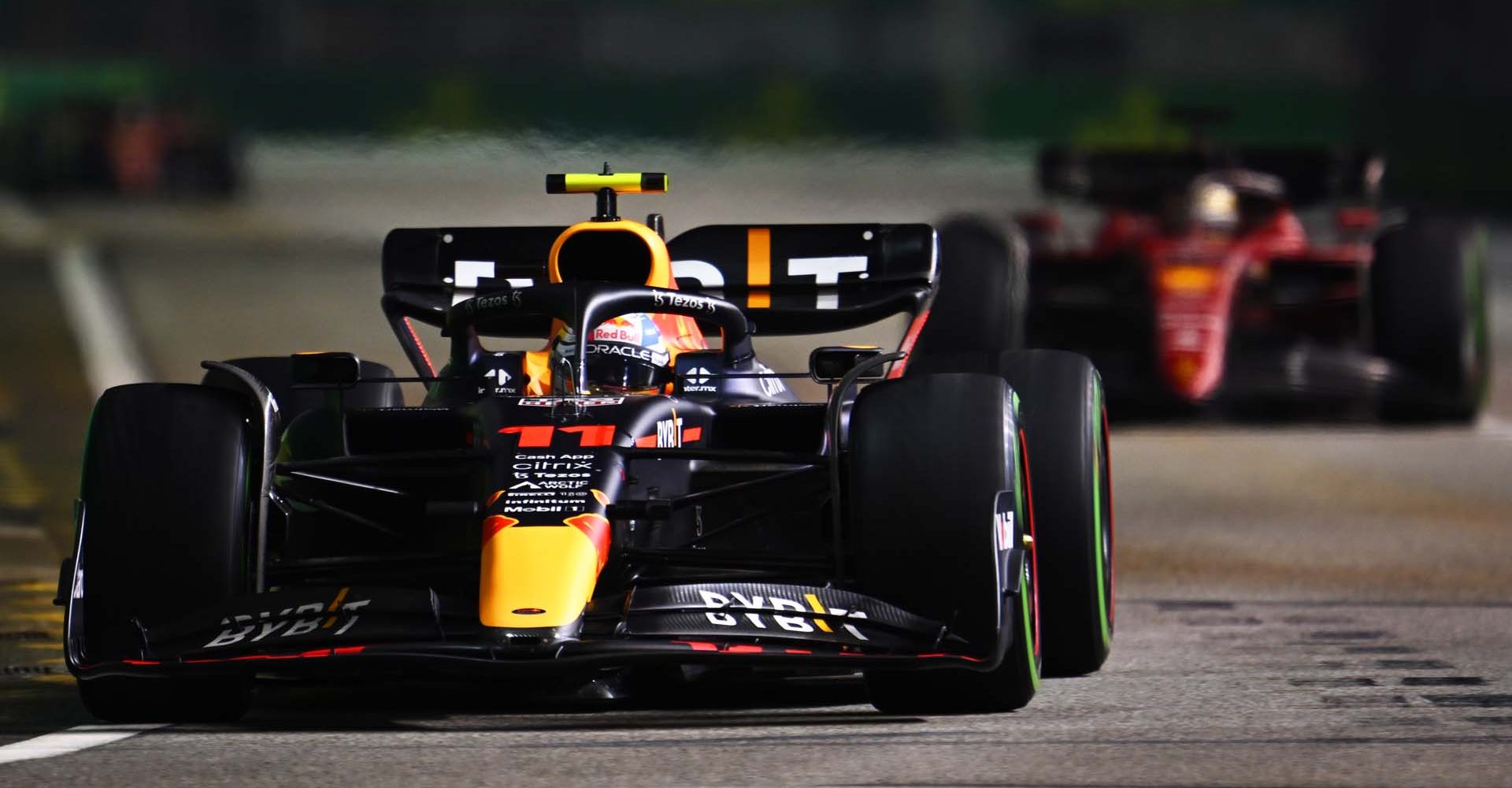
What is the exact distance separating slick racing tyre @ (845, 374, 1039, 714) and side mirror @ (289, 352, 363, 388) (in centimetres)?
154

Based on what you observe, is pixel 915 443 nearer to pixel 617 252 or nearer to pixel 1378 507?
pixel 617 252

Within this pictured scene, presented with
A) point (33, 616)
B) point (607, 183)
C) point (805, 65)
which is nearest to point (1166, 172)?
point (607, 183)

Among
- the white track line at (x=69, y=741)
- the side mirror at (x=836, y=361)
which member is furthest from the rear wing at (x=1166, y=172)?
the white track line at (x=69, y=741)

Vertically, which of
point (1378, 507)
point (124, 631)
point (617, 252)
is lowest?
point (1378, 507)

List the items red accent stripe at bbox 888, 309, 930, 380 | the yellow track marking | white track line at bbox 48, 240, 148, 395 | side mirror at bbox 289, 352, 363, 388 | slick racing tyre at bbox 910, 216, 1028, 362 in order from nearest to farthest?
side mirror at bbox 289, 352, 363, 388 → red accent stripe at bbox 888, 309, 930, 380 → the yellow track marking → slick racing tyre at bbox 910, 216, 1028, 362 → white track line at bbox 48, 240, 148, 395

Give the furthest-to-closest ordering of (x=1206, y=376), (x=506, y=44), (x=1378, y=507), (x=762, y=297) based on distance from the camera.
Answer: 1. (x=506, y=44)
2. (x=1206, y=376)
3. (x=1378, y=507)
4. (x=762, y=297)

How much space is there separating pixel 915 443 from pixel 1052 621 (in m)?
1.13

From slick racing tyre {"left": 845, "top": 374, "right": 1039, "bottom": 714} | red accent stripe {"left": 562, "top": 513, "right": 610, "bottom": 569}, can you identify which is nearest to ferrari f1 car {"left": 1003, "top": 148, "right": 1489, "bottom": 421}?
slick racing tyre {"left": 845, "top": 374, "right": 1039, "bottom": 714}

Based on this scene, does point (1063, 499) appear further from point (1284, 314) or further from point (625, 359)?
point (1284, 314)

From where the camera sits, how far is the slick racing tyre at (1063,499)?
7.95 m

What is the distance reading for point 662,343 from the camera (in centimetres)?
864

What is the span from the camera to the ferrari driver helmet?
8516 millimetres

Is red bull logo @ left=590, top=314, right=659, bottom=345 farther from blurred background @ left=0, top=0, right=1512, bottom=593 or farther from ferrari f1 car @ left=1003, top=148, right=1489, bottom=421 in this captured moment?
ferrari f1 car @ left=1003, top=148, right=1489, bottom=421

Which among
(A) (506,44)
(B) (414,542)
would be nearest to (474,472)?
(B) (414,542)
